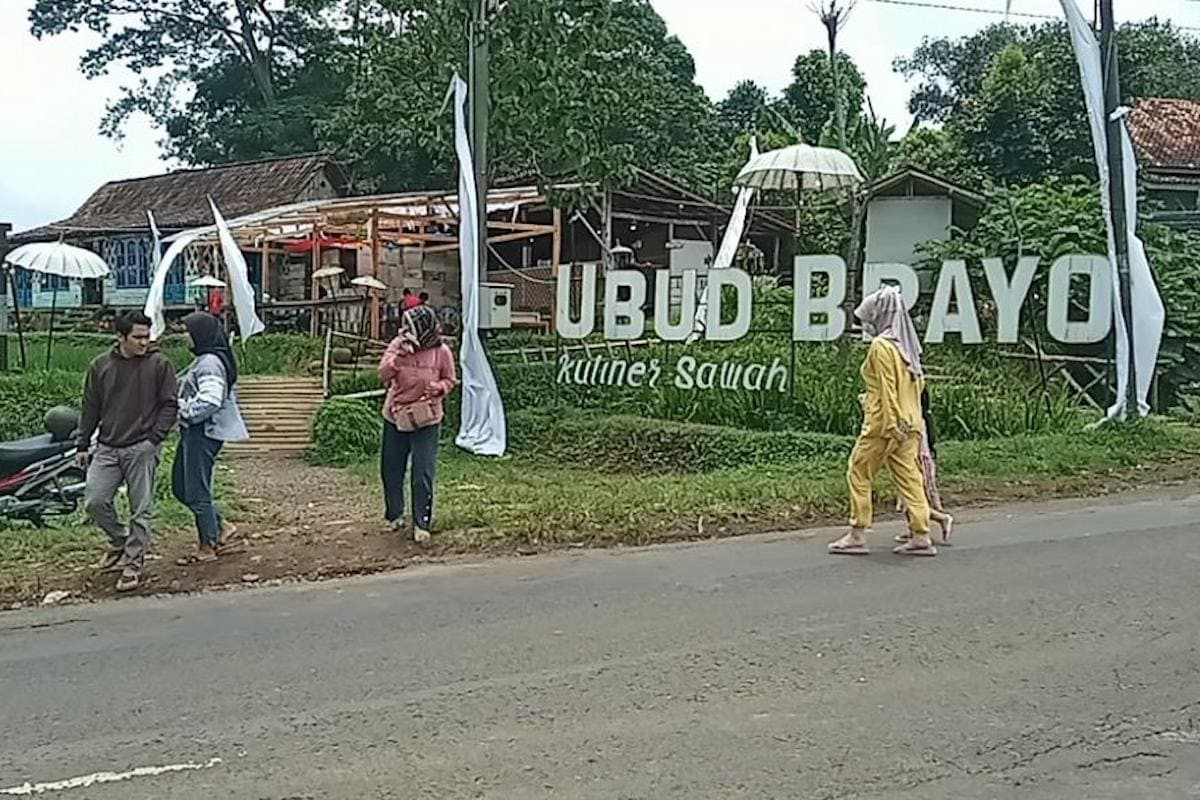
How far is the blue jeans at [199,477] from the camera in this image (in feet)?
29.1

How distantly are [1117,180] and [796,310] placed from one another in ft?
12.5

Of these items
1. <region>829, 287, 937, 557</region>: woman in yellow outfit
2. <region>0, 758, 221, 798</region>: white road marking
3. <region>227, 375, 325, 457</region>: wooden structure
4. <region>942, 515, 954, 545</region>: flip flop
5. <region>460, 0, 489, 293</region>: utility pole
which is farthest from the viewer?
<region>227, 375, 325, 457</region>: wooden structure

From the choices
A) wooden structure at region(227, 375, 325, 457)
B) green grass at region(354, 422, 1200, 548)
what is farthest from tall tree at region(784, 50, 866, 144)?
green grass at region(354, 422, 1200, 548)

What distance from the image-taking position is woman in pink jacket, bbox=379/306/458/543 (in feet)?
31.1

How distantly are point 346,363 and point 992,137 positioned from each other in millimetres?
19372

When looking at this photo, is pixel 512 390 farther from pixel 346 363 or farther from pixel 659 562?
pixel 659 562

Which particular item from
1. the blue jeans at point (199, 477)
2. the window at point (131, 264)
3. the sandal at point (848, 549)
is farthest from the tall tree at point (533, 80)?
the window at point (131, 264)

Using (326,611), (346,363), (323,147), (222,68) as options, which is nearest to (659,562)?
(326,611)

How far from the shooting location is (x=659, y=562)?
30.3 feet

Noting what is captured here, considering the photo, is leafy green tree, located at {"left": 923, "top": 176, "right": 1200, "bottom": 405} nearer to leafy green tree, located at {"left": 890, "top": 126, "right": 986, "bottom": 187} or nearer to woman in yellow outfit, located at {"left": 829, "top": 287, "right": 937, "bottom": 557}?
leafy green tree, located at {"left": 890, "top": 126, "right": 986, "bottom": 187}

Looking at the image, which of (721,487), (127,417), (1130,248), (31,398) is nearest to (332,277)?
(31,398)

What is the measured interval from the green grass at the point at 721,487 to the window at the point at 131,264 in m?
23.5

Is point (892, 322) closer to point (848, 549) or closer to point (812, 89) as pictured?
point (848, 549)

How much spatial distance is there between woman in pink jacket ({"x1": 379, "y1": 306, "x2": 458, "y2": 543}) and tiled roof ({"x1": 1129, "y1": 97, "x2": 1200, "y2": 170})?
2987 centimetres
